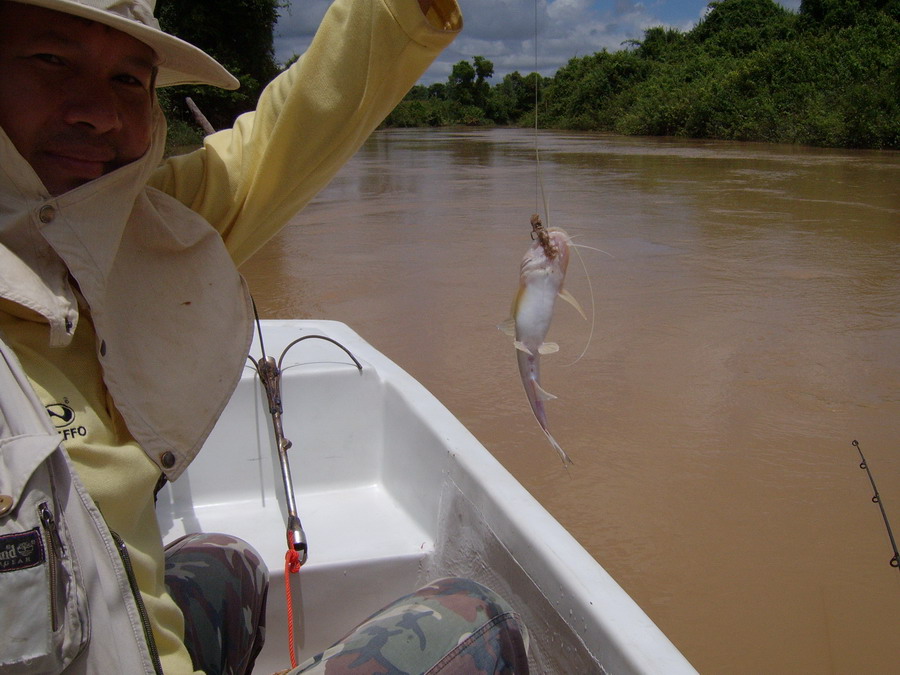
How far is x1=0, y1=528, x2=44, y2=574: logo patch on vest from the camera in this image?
3.10 feet

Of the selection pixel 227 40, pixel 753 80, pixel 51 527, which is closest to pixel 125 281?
pixel 51 527

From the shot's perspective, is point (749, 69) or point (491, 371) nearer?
point (491, 371)

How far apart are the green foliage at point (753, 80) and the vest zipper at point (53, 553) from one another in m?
12.9

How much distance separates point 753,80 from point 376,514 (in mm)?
25362

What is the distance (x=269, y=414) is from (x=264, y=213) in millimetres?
1104

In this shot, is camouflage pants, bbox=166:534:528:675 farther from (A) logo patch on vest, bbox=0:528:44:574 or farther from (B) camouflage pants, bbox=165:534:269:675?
(A) logo patch on vest, bbox=0:528:44:574

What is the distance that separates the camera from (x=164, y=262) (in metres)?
1.39

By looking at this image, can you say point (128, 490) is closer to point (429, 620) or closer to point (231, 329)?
point (231, 329)

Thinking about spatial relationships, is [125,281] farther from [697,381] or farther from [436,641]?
[697,381]

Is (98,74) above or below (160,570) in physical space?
above

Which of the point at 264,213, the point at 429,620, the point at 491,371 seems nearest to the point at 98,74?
the point at 264,213

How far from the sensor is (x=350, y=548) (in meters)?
2.20

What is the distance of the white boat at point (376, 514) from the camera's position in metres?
1.41

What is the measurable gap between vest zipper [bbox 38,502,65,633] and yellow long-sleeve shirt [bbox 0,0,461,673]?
11cm
